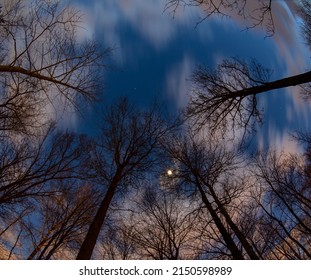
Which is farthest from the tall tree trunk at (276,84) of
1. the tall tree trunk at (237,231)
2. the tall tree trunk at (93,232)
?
the tall tree trunk at (93,232)

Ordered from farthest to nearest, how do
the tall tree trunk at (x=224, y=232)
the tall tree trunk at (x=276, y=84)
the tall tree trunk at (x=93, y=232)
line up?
the tall tree trunk at (x=224, y=232), the tall tree trunk at (x=93, y=232), the tall tree trunk at (x=276, y=84)

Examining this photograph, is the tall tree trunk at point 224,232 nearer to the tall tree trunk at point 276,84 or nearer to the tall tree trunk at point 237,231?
the tall tree trunk at point 237,231

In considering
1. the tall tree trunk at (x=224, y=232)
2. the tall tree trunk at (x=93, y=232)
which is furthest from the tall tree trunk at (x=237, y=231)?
the tall tree trunk at (x=93, y=232)

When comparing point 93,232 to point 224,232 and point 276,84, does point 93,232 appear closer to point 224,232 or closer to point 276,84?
point 224,232

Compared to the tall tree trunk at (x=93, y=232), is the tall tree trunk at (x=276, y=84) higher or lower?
higher

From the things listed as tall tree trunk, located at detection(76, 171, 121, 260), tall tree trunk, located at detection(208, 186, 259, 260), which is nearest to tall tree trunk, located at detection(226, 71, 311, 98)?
tall tree trunk, located at detection(208, 186, 259, 260)

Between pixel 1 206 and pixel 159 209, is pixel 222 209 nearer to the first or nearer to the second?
pixel 159 209

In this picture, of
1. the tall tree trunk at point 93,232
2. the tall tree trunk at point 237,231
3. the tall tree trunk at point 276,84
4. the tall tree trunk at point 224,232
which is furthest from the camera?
the tall tree trunk at point 224,232

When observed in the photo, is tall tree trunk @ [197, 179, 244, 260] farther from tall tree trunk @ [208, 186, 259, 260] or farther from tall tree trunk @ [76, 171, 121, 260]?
tall tree trunk @ [76, 171, 121, 260]

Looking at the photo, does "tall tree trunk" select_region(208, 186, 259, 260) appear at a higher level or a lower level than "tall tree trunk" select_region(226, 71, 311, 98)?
lower

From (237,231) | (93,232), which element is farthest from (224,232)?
(93,232)

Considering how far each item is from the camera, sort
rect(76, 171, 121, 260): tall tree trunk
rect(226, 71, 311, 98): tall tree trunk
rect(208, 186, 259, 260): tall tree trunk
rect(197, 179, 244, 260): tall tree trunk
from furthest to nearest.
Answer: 1. rect(197, 179, 244, 260): tall tree trunk
2. rect(208, 186, 259, 260): tall tree trunk
3. rect(76, 171, 121, 260): tall tree trunk
4. rect(226, 71, 311, 98): tall tree trunk

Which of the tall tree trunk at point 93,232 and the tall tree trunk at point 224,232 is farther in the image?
the tall tree trunk at point 224,232
